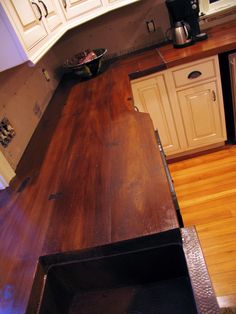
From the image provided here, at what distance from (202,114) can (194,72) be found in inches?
14.5

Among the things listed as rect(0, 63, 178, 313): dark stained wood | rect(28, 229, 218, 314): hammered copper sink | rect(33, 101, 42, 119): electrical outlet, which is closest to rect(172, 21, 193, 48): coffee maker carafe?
rect(0, 63, 178, 313): dark stained wood

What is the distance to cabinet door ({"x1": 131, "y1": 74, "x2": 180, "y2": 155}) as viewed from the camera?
75.5 inches

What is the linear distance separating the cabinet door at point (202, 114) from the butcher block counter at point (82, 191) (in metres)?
0.72

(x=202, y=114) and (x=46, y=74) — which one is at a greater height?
(x=46, y=74)

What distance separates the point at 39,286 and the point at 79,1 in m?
1.84

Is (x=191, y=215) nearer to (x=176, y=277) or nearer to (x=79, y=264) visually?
(x=176, y=277)

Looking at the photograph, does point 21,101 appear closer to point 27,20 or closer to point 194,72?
point 27,20

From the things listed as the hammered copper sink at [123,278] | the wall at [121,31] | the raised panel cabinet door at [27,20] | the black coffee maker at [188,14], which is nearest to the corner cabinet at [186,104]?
the black coffee maker at [188,14]

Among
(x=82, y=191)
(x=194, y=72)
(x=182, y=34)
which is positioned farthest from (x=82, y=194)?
(x=182, y=34)

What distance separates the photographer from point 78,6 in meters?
1.74

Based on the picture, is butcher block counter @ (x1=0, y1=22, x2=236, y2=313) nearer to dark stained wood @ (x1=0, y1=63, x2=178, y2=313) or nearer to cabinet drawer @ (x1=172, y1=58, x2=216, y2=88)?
dark stained wood @ (x1=0, y1=63, x2=178, y2=313)

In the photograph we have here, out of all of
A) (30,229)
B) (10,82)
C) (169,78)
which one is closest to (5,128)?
(10,82)

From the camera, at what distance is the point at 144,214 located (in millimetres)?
713

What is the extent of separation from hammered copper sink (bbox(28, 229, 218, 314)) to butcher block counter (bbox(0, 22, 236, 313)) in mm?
31
